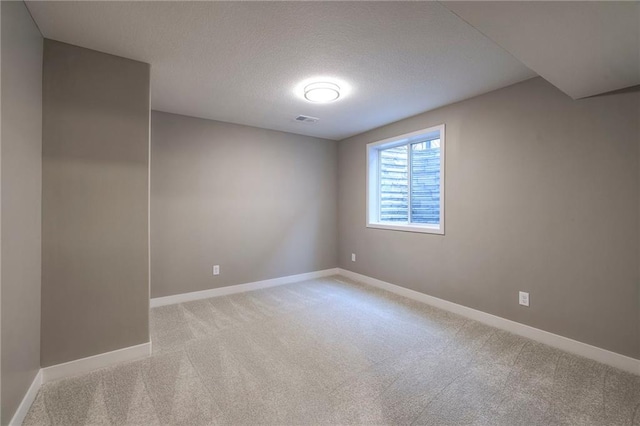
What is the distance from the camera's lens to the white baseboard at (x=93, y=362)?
1.97m

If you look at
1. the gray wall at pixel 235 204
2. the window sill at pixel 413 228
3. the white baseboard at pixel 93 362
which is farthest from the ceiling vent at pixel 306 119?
the white baseboard at pixel 93 362

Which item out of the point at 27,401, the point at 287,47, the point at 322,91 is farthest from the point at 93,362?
the point at 322,91

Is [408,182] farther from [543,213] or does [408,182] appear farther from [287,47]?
[287,47]

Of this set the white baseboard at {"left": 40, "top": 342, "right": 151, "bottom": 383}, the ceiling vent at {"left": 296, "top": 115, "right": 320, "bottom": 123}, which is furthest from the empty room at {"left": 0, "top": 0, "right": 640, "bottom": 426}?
the ceiling vent at {"left": 296, "top": 115, "right": 320, "bottom": 123}

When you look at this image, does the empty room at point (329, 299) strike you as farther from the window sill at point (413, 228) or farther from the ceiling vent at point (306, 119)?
the ceiling vent at point (306, 119)

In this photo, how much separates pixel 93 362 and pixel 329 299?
2402 mm

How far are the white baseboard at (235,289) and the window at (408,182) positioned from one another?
126 cm

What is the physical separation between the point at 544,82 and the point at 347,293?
3.14 meters

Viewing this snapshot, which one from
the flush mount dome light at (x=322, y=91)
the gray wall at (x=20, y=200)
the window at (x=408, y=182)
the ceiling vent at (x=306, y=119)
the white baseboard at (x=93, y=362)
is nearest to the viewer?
the gray wall at (x=20, y=200)

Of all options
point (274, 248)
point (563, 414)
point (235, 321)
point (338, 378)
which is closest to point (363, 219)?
point (274, 248)

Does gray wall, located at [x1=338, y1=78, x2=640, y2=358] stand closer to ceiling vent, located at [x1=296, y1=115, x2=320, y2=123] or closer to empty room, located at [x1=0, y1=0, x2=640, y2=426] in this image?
empty room, located at [x1=0, y1=0, x2=640, y2=426]

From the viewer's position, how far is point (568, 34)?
4.92 feet

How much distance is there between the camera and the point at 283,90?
2855mm

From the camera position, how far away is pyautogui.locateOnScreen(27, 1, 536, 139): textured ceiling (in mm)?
1719
